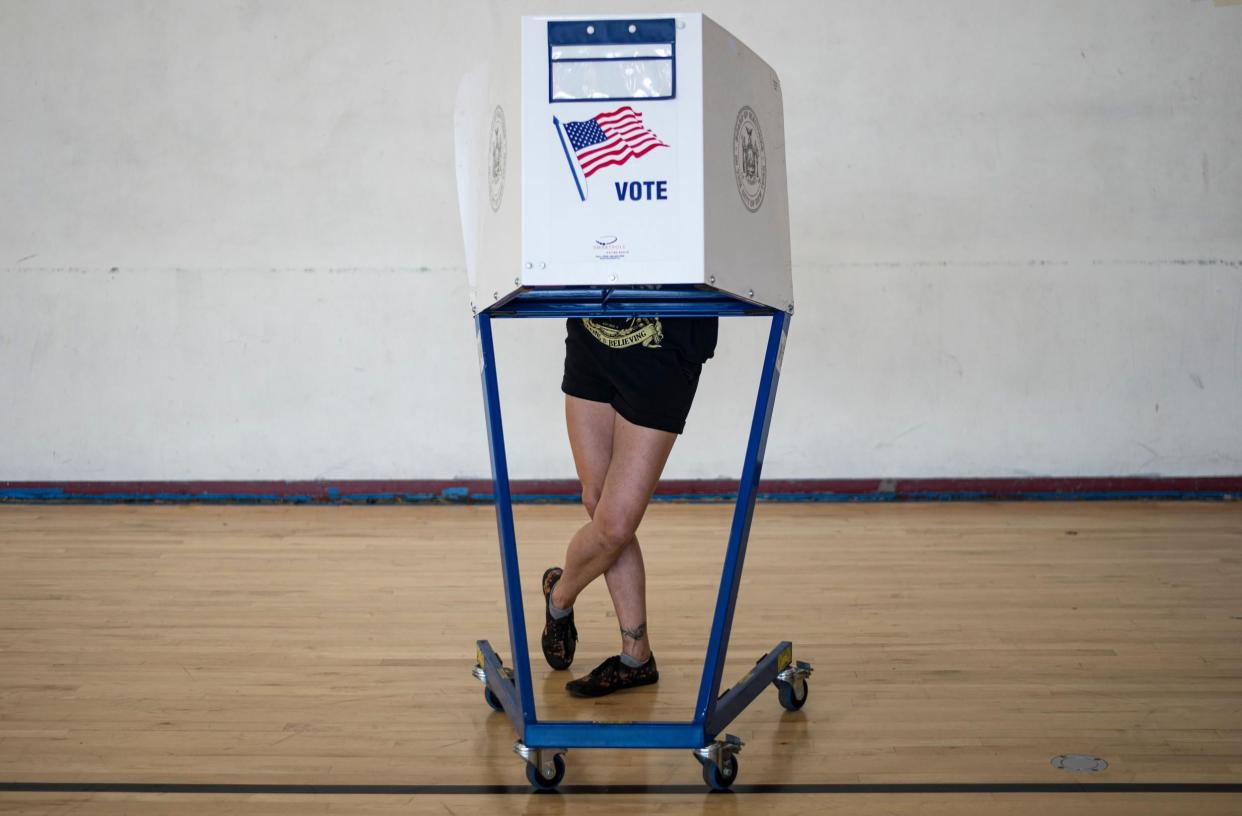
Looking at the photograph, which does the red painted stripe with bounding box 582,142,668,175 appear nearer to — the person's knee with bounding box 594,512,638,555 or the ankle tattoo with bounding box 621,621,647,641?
the person's knee with bounding box 594,512,638,555

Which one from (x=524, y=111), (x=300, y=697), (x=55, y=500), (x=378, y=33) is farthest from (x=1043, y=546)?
(x=55, y=500)

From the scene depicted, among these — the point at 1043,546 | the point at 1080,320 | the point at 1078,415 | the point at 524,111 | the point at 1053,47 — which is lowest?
the point at 1043,546

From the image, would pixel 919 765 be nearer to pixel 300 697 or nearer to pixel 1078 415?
pixel 300 697

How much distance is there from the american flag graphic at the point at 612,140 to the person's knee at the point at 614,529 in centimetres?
84

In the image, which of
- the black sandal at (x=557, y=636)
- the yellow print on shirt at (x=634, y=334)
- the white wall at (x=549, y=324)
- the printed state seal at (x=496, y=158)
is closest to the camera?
the printed state seal at (x=496, y=158)

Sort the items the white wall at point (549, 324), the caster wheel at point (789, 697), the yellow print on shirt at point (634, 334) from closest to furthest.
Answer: the yellow print on shirt at point (634, 334) < the caster wheel at point (789, 697) < the white wall at point (549, 324)

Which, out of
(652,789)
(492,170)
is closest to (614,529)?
(652,789)

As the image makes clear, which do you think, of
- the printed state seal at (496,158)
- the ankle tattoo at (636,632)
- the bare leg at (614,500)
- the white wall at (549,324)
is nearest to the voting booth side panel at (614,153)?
the printed state seal at (496,158)

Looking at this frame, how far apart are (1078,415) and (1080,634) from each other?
2.13 m

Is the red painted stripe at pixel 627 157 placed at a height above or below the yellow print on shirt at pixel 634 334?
above

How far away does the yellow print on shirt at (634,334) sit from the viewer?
2.35 m

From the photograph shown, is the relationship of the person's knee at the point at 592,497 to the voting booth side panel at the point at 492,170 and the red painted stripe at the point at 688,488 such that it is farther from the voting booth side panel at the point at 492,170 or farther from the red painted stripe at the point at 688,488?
the red painted stripe at the point at 688,488

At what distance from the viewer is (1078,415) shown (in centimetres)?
502

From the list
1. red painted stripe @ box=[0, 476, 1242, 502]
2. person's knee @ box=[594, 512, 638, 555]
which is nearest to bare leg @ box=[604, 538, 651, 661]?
person's knee @ box=[594, 512, 638, 555]
